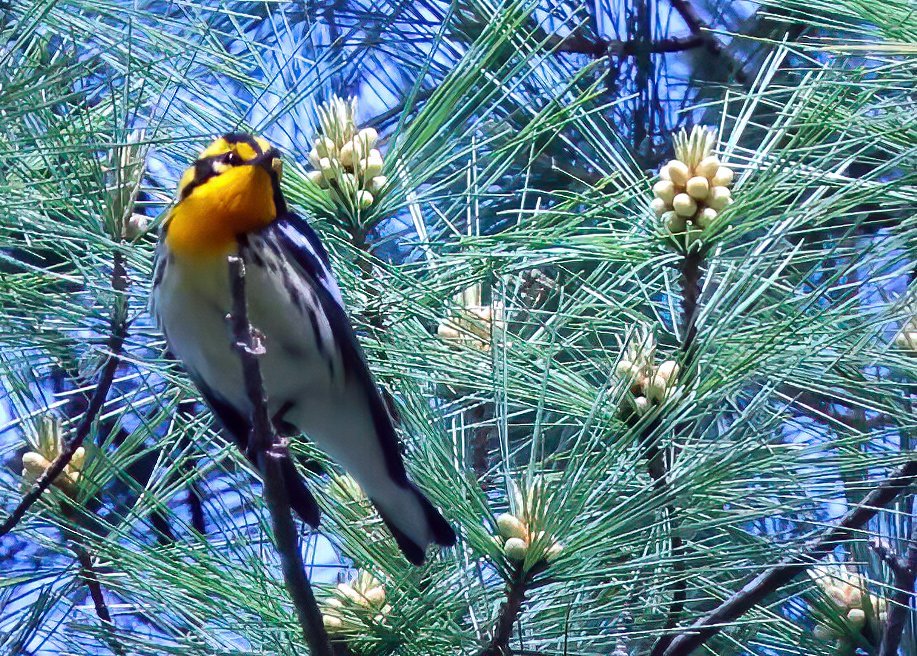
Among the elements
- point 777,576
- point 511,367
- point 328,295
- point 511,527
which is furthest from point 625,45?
point 511,527

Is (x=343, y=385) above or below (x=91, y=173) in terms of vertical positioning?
below

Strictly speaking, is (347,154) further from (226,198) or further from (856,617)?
(856,617)

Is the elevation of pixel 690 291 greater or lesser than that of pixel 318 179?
lesser

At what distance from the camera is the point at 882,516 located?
1.66m

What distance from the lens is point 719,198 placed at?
4.51ft

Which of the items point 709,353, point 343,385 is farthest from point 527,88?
point 709,353

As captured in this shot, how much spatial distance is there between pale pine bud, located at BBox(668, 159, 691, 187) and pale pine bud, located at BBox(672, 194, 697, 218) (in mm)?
18

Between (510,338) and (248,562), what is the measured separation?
0.40 metres

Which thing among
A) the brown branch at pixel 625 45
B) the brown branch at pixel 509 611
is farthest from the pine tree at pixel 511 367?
the brown branch at pixel 625 45

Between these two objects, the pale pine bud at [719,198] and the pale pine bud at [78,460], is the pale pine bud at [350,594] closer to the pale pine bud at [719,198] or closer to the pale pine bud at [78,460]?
the pale pine bud at [78,460]

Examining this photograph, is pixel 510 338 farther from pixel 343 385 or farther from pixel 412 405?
pixel 343 385

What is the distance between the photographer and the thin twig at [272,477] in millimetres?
1176

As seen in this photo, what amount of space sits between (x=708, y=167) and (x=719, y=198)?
0.04 m

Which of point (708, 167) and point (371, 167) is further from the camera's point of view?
point (371, 167)
